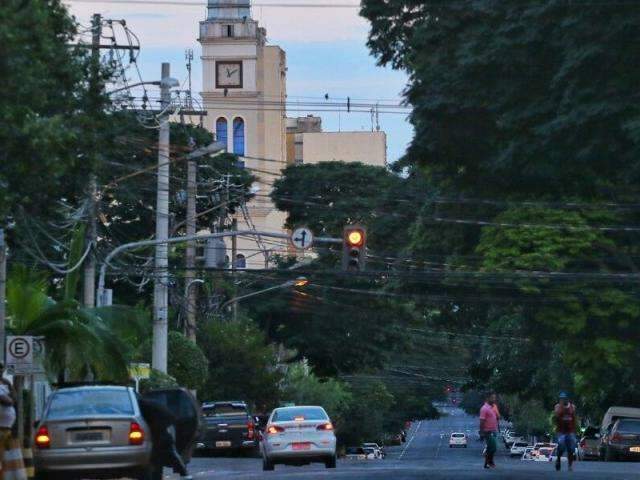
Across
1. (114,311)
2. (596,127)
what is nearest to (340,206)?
(114,311)

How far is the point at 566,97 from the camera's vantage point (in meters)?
28.0

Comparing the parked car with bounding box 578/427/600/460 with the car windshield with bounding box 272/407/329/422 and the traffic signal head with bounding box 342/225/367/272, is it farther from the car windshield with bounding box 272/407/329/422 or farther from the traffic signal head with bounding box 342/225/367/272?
the traffic signal head with bounding box 342/225/367/272

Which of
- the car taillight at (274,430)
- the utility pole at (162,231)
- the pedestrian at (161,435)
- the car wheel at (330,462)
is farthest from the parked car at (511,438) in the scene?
the pedestrian at (161,435)

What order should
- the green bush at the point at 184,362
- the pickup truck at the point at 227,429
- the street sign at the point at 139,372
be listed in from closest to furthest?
the street sign at the point at 139,372
the pickup truck at the point at 227,429
the green bush at the point at 184,362

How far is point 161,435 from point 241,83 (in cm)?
8967

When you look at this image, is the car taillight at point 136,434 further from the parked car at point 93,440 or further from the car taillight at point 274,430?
the car taillight at point 274,430

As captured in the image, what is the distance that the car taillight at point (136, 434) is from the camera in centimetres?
2388

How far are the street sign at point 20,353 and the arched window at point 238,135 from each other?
8495 centimetres

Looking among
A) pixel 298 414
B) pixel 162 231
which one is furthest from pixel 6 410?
pixel 162 231

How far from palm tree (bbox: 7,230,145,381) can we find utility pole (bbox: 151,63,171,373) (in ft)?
27.1

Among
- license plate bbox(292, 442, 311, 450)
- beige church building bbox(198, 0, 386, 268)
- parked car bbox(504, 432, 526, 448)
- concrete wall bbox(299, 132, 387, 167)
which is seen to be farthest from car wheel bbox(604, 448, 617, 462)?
parked car bbox(504, 432, 526, 448)

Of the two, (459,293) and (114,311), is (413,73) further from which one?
(459,293)

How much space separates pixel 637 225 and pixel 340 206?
109 ft

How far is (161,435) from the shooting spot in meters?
24.5
